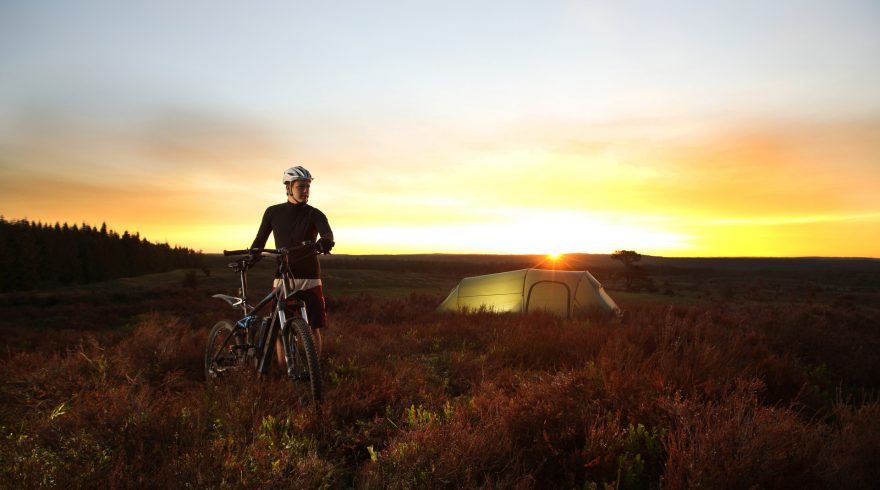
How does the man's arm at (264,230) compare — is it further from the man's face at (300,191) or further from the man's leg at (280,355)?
the man's leg at (280,355)

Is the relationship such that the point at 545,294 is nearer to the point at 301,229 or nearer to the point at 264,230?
the point at 301,229

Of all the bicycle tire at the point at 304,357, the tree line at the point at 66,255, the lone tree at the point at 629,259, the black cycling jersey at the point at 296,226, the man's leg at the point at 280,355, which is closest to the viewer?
the bicycle tire at the point at 304,357

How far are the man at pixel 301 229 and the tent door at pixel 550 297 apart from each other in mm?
8945

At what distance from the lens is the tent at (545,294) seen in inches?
528

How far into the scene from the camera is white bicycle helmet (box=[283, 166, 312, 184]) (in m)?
5.51

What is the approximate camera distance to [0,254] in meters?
58.7

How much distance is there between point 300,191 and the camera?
5.57 meters

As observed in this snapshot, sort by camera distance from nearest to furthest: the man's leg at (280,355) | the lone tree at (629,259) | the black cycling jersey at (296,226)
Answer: the man's leg at (280,355) < the black cycling jersey at (296,226) < the lone tree at (629,259)

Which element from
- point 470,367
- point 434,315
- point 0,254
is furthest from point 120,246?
point 470,367

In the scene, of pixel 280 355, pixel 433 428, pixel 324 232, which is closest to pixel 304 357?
pixel 280 355

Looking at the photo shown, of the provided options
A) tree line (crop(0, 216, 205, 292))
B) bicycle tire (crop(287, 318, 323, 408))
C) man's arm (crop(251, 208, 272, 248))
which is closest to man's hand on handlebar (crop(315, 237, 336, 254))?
bicycle tire (crop(287, 318, 323, 408))

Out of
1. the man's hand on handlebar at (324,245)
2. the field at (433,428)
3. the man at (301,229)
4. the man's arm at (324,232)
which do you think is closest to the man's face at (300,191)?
the man at (301,229)

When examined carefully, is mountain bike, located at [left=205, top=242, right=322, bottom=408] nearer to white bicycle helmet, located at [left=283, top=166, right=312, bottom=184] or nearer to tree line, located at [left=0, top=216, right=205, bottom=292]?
white bicycle helmet, located at [left=283, top=166, right=312, bottom=184]

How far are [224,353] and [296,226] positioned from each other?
1.80m
